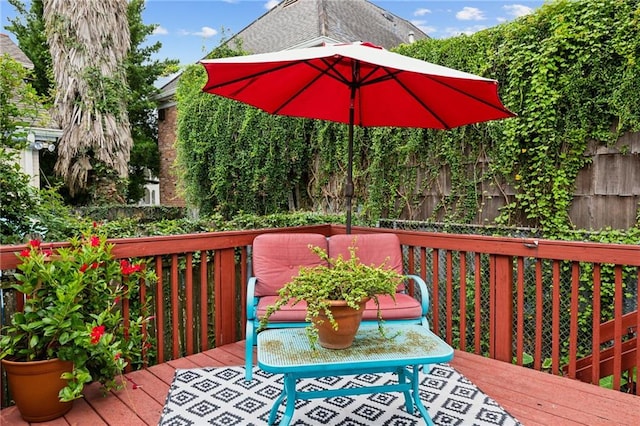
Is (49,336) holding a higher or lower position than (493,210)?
lower

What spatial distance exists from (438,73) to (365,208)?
3069 mm

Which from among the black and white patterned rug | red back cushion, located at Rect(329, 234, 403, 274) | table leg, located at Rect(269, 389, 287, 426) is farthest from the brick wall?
table leg, located at Rect(269, 389, 287, 426)

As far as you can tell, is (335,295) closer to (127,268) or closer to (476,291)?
(127,268)

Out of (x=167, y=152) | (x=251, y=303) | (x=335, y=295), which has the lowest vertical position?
(x=251, y=303)

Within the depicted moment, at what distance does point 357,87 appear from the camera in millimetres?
3156

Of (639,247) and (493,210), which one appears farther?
(493,210)

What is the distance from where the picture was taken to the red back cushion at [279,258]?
9.99 ft

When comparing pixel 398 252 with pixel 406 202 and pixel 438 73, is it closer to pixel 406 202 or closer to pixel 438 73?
pixel 438 73

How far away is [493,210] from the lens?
439 centimetres

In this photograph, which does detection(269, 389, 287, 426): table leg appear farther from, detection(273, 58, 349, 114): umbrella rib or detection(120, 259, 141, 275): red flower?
detection(273, 58, 349, 114): umbrella rib

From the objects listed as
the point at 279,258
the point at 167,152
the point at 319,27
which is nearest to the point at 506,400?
the point at 279,258

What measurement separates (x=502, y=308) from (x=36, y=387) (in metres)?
2.82

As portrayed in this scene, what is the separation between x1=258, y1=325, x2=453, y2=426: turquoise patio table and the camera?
1.82 m

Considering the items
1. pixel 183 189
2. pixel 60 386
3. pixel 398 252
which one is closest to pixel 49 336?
pixel 60 386
